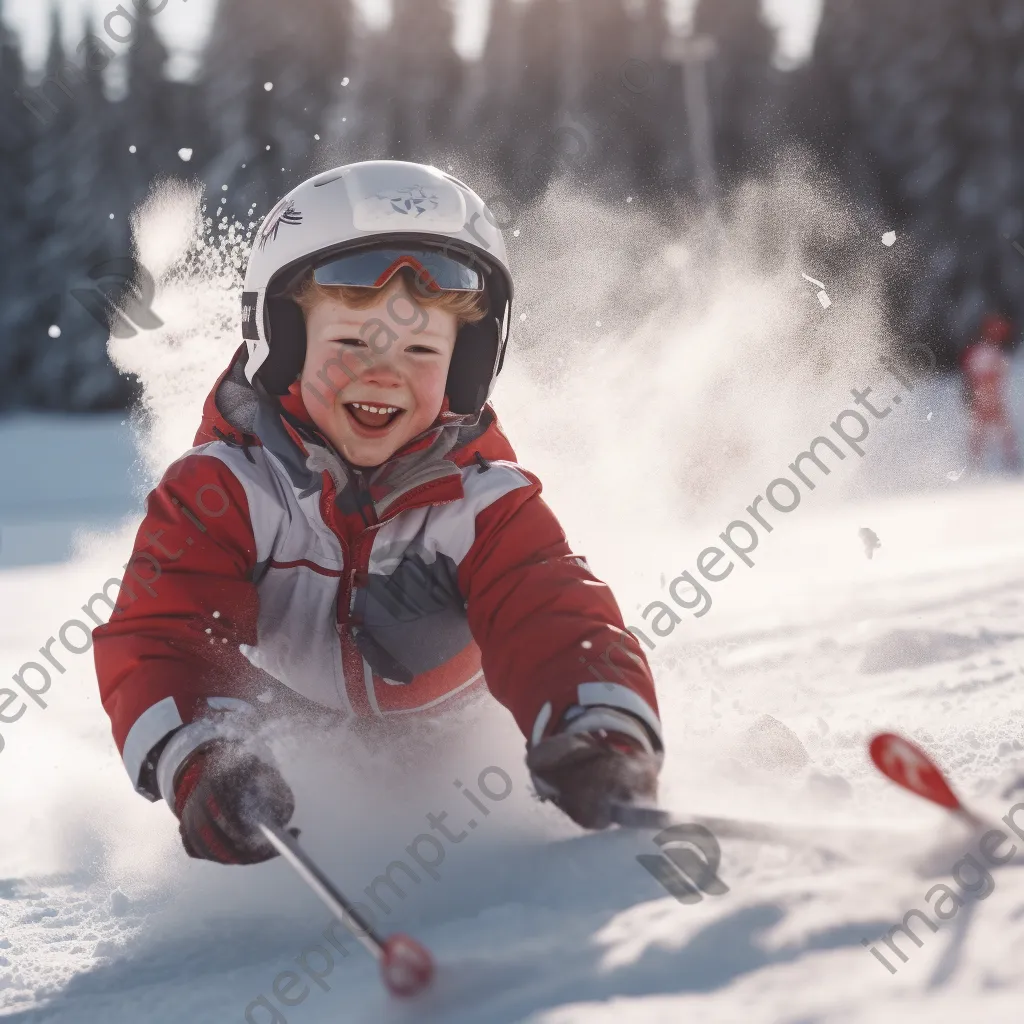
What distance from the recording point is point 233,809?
2559mm

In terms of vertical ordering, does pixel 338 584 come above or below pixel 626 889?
above

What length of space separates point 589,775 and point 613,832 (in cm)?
24

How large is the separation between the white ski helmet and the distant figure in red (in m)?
12.9

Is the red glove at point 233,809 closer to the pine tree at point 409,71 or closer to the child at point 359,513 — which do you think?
the child at point 359,513

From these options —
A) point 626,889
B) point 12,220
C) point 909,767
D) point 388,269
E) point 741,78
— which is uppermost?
point 12,220

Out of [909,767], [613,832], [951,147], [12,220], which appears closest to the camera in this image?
[909,767]

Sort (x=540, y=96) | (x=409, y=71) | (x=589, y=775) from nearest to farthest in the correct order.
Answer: (x=589, y=775) → (x=409, y=71) → (x=540, y=96)

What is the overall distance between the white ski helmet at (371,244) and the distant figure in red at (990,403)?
12.9m

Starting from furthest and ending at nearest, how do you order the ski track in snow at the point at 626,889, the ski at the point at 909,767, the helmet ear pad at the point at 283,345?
the helmet ear pad at the point at 283,345 → the ski at the point at 909,767 → the ski track in snow at the point at 626,889

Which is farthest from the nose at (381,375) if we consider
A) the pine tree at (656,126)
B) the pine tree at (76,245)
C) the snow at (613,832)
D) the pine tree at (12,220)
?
the pine tree at (12,220)

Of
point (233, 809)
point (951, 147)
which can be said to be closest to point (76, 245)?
point (951, 147)

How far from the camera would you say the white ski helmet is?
3.36 meters

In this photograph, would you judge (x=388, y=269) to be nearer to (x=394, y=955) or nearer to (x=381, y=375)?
(x=381, y=375)

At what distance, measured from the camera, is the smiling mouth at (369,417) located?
3348mm
